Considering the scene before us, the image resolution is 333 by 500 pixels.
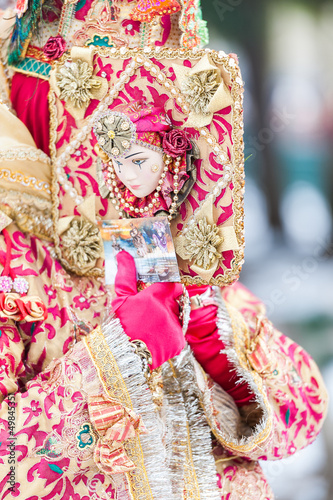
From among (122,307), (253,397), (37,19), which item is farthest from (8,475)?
(37,19)

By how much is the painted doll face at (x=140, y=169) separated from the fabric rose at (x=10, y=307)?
1.13 ft

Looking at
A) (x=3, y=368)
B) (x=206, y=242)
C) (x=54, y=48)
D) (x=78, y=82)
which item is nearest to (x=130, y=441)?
(x=3, y=368)

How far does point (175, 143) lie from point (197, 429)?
67 centimetres

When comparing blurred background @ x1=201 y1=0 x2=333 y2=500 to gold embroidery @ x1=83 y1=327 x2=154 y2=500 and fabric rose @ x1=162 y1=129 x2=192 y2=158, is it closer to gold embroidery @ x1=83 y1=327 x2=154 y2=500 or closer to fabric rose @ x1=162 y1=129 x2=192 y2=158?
fabric rose @ x1=162 y1=129 x2=192 y2=158

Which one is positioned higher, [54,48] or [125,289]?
[54,48]

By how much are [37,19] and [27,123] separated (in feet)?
0.83

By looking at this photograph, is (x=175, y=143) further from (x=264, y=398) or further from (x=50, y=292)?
(x=264, y=398)

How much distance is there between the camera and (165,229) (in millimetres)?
1258

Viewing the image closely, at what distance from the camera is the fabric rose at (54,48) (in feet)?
4.60

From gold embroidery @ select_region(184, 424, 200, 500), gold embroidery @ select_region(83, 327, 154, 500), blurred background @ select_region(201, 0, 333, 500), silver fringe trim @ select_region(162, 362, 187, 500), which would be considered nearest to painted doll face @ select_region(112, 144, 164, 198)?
gold embroidery @ select_region(83, 327, 154, 500)

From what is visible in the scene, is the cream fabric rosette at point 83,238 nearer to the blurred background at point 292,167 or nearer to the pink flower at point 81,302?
the pink flower at point 81,302

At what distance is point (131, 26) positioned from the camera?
4.62ft

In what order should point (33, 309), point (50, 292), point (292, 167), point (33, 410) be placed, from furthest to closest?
1. point (292, 167)
2. point (50, 292)
3. point (33, 309)
4. point (33, 410)

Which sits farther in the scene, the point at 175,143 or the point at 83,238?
the point at 83,238
